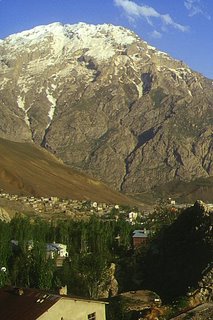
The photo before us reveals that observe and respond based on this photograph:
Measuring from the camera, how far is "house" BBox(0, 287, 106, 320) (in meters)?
32.8

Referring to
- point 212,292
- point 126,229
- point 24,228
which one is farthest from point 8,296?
point 126,229

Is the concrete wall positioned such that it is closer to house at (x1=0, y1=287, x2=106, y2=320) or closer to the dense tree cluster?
house at (x1=0, y1=287, x2=106, y2=320)

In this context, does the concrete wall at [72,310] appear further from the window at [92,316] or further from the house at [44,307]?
the window at [92,316]

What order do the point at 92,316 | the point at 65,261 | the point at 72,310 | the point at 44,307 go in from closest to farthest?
the point at 44,307 → the point at 72,310 → the point at 92,316 → the point at 65,261

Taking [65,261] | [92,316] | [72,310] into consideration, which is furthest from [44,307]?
[65,261]

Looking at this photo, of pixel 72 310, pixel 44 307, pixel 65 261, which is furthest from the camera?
pixel 65 261

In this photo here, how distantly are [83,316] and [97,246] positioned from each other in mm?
55173

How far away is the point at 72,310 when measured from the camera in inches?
1331

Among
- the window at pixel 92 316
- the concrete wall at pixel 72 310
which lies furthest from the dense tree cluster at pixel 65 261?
the window at pixel 92 316

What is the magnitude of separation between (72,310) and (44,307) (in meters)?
1.81

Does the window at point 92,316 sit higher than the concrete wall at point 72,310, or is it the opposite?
the concrete wall at point 72,310

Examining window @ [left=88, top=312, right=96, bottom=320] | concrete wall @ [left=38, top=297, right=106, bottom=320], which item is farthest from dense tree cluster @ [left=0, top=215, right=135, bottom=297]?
window @ [left=88, top=312, right=96, bottom=320]

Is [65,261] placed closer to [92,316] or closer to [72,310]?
[92,316]

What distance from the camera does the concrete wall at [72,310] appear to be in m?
32.9
